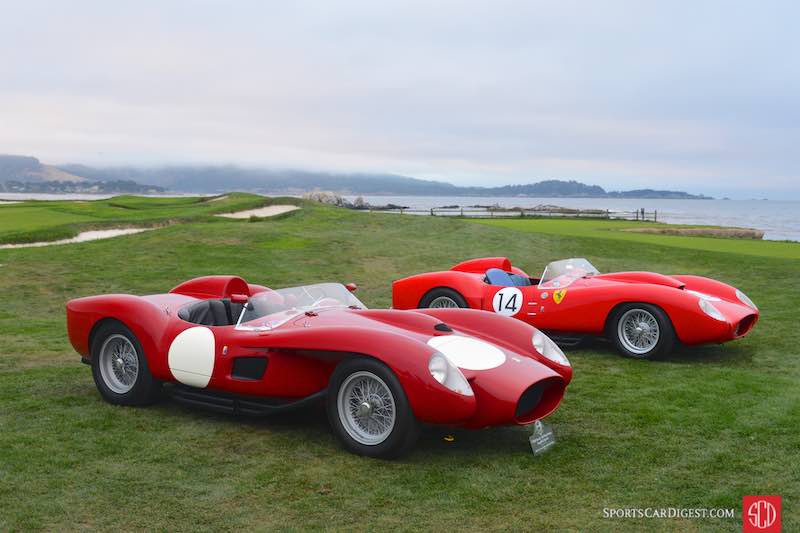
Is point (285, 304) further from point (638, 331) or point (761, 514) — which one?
point (638, 331)

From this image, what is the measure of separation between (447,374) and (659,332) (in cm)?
461

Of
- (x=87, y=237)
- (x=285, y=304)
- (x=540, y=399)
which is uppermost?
(x=285, y=304)

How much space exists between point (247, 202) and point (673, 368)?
34.9 m

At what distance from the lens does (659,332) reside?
8.88 metres

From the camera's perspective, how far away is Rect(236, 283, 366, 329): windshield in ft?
20.9

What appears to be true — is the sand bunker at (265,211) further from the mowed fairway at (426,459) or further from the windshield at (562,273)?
the windshield at (562,273)

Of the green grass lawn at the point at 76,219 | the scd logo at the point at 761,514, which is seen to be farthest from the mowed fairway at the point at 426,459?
the green grass lawn at the point at 76,219

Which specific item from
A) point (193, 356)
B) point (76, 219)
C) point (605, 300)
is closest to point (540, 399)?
point (193, 356)

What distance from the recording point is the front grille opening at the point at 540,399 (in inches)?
223

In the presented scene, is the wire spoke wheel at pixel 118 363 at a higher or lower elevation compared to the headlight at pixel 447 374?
lower

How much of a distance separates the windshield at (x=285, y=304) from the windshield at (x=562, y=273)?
3853 mm

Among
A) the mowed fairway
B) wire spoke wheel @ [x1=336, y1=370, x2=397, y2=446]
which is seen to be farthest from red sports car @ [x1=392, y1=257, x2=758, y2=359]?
wire spoke wheel @ [x1=336, y1=370, x2=397, y2=446]

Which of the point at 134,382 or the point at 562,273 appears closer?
the point at 134,382

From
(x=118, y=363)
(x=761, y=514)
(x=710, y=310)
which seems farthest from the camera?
(x=710, y=310)
